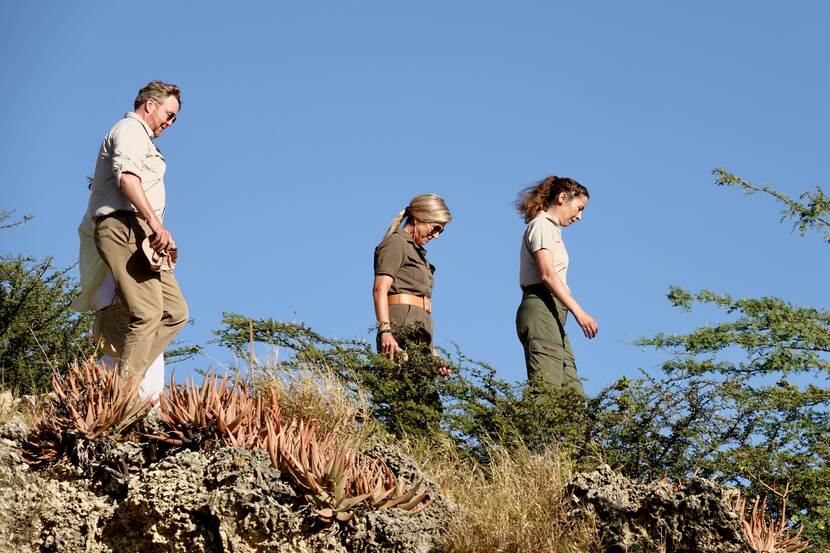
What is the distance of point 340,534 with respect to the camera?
5.44 meters

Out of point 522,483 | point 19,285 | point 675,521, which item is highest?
point 19,285

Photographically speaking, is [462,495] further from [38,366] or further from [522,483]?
[38,366]

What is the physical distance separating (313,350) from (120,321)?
1566mm

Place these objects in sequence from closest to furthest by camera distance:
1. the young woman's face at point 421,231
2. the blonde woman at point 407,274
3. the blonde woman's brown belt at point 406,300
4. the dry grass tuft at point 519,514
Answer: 1. the dry grass tuft at point 519,514
2. the blonde woman at point 407,274
3. the blonde woman's brown belt at point 406,300
4. the young woman's face at point 421,231

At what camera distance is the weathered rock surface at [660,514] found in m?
5.12

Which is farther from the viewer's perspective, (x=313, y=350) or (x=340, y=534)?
(x=313, y=350)

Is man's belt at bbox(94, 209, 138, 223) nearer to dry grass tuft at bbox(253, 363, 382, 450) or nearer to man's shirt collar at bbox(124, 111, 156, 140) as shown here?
man's shirt collar at bbox(124, 111, 156, 140)

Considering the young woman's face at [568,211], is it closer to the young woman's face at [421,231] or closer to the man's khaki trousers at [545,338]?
the man's khaki trousers at [545,338]

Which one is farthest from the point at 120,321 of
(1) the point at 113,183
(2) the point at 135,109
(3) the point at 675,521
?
(3) the point at 675,521

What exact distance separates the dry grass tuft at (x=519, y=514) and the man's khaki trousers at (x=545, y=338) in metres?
1.72

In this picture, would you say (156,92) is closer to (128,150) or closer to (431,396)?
(128,150)

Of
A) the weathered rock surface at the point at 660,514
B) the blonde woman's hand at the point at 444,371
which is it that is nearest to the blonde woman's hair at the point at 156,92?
the blonde woman's hand at the point at 444,371

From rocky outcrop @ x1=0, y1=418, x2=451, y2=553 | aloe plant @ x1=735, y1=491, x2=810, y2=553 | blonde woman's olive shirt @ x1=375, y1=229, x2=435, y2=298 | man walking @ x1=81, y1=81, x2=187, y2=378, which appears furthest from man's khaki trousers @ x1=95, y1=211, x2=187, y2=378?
aloe plant @ x1=735, y1=491, x2=810, y2=553

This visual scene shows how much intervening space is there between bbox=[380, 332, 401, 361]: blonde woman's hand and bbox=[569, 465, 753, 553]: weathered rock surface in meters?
2.91
